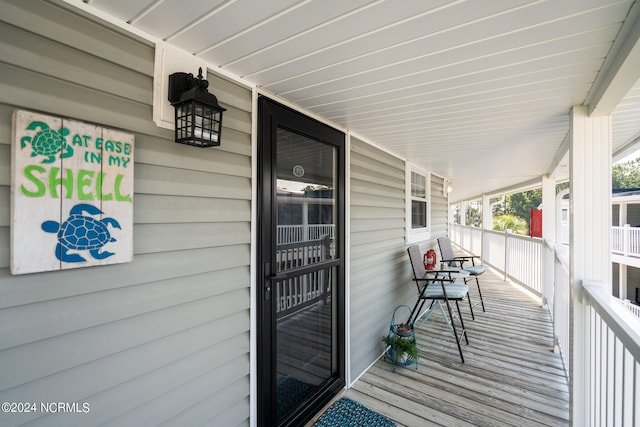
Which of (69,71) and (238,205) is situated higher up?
(69,71)

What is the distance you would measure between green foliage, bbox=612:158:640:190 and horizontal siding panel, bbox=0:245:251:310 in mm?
32330

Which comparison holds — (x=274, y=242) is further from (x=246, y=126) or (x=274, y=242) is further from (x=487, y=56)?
(x=487, y=56)

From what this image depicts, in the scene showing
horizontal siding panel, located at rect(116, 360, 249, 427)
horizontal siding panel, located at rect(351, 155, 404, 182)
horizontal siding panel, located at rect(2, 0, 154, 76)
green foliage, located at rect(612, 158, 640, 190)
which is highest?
green foliage, located at rect(612, 158, 640, 190)

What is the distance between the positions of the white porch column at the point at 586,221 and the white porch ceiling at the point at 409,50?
0.90ft

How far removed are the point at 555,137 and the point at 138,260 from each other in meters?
3.59

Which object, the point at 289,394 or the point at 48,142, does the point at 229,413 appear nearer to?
the point at 289,394

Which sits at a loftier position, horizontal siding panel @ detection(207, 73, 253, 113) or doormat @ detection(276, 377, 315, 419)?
horizontal siding panel @ detection(207, 73, 253, 113)

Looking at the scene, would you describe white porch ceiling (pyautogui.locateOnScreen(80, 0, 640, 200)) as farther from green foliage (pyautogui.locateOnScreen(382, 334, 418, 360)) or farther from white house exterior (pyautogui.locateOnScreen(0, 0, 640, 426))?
green foliage (pyautogui.locateOnScreen(382, 334, 418, 360))

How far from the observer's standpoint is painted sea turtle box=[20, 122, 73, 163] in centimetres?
99

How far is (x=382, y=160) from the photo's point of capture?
11.4ft

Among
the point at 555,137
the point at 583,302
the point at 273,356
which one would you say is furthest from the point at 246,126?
the point at 555,137

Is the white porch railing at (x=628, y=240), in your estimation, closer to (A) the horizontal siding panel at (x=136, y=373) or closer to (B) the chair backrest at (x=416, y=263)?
(B) the chair backrest at (x=416, y=263)

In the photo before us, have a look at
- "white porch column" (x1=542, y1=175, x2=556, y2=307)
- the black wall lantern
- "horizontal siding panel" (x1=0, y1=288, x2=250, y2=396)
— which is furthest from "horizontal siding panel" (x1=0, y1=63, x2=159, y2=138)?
"white porch column" (x1=542, y1=175, x2=556, y2=307)

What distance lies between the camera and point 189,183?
4.83 feet
